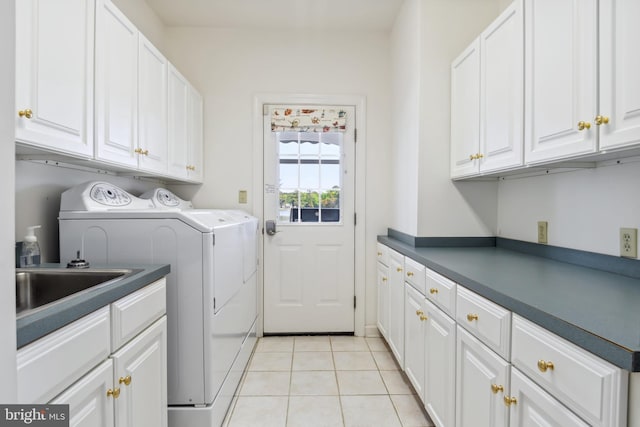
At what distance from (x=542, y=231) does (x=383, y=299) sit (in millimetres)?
1298

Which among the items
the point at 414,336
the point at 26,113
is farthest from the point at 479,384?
the point at 26,113

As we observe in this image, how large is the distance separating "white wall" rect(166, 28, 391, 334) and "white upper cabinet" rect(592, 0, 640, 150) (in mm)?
1954

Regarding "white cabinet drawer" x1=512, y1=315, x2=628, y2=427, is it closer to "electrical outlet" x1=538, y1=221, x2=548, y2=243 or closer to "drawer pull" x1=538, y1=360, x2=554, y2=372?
"drawer pull" x1=538, y1=360, x2=554, y2=372

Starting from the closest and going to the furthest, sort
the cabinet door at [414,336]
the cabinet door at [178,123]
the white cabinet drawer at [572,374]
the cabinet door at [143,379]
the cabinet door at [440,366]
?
the white cabinet drawer at [572,374] → the cabinet door at [143,379] → the cabinet door at [440,366] → the cabinet door at [414,336] → the cabinet door at [178,123]

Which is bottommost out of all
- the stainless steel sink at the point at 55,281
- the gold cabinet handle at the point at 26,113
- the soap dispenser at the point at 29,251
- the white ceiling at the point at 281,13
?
the stainless steel sink at the point at 55,281

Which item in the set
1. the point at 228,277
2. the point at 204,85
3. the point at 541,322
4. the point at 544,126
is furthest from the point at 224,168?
the point at 541,322

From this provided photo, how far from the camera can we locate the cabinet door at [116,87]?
4.91 ft

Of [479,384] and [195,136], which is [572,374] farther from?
[195,136]

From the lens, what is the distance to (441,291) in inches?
60.7

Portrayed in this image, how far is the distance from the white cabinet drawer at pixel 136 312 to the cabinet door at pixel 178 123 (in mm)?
1141

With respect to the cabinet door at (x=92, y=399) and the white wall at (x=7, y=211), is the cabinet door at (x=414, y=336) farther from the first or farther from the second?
the white wall at (x=7, y=211)

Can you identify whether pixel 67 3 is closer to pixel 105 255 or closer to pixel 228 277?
pixel 105 255

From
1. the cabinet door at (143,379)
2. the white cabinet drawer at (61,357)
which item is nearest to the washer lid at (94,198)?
the cabinet door at (143,379)

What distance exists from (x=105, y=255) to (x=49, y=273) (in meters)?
0.27
